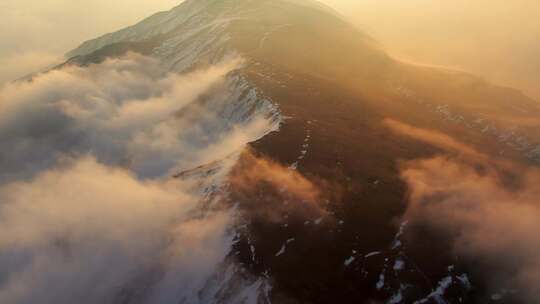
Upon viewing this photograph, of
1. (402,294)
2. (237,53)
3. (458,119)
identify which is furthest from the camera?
(237,53)

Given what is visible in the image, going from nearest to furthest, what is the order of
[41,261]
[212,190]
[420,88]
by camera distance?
[212,190]
[41,261]
[420,88]

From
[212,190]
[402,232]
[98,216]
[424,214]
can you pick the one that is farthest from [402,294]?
[98,216]

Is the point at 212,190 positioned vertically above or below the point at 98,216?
above

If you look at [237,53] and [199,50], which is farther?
[199,50]

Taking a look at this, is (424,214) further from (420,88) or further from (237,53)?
(237,53)

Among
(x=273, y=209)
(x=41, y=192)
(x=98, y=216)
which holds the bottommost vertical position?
(x=41, y=192)

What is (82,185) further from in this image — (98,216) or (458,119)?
(458,119)

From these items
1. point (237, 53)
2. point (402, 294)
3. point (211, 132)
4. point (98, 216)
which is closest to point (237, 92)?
point (211, 132)
